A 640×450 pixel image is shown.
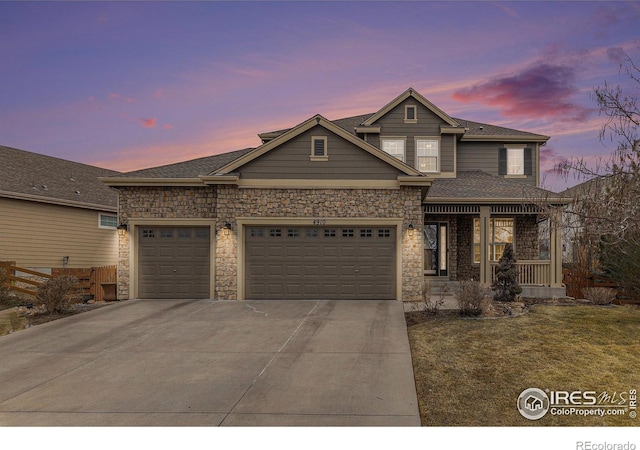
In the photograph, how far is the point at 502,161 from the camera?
19234mm

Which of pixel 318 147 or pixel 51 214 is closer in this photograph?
pixel 318 147

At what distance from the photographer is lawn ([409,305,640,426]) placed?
523 centimetres

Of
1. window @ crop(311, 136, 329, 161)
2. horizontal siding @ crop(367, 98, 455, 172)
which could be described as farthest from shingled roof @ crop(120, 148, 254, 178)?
horizontal siding @ crop(367, 98, 455, 172)

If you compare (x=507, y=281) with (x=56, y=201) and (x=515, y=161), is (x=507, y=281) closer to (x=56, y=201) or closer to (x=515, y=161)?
(x=515, y=161)

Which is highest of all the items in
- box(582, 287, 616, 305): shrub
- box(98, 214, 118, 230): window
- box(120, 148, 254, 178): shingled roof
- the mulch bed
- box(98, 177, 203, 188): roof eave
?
box(120, 148, 254, 178): shingled roof

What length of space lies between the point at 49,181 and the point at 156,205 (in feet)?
30.1

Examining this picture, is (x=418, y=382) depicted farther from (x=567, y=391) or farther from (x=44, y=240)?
(x=44, y=240)

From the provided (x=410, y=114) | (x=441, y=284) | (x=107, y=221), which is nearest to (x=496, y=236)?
(x=441, y=284)

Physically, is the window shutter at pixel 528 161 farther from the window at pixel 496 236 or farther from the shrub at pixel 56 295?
the shrub at pixel 56 295

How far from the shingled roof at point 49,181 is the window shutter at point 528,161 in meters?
21.8

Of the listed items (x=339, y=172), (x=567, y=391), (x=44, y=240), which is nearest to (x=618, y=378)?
(x=567, y=391)

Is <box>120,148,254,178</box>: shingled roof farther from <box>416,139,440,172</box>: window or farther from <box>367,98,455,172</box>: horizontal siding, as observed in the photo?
<box>416,139,440,172</box>: window

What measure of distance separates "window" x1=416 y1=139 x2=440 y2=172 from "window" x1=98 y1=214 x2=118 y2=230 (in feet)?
53.8

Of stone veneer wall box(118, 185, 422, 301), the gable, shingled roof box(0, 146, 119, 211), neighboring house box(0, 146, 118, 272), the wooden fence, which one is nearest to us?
stone veneer wall box(118, 185, 422, 301)
